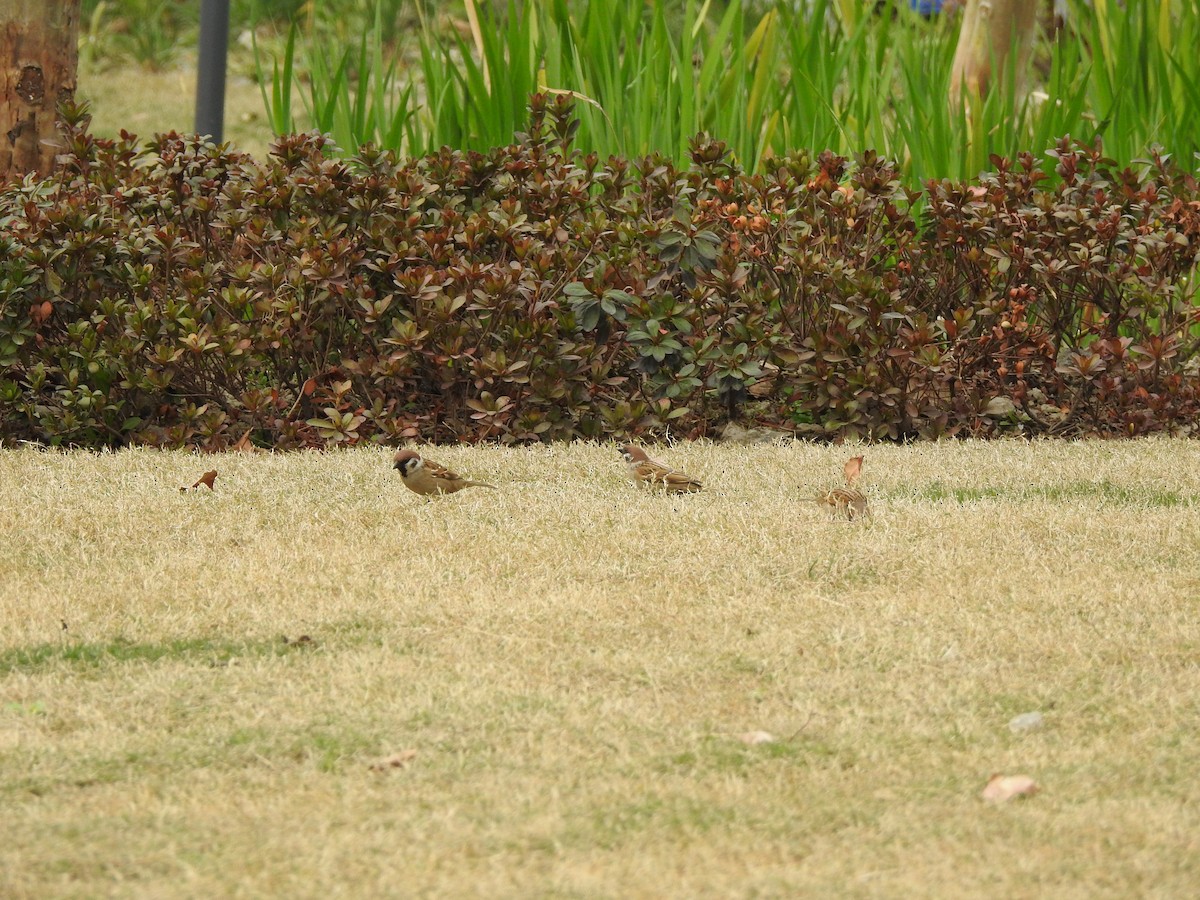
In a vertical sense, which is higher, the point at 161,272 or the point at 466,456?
the point at 161,272

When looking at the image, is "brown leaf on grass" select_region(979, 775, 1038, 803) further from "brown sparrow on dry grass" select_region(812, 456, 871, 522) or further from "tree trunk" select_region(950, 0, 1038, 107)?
"tree trunk" select_region(950, 0, 1038, 107)

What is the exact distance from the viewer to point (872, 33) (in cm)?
918

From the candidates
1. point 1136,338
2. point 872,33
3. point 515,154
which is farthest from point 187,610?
point 872,33

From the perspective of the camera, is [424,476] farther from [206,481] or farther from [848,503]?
[848,503]

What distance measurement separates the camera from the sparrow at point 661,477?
576cm

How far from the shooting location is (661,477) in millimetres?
5797

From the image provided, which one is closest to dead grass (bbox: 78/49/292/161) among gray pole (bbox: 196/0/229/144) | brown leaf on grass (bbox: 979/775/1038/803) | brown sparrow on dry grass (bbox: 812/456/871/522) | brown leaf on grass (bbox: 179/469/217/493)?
gray pole (bbox: 196/0/229/144)

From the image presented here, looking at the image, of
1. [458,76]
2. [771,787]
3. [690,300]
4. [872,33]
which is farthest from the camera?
[872,33]

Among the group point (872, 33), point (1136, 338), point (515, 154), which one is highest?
point (872, 33)

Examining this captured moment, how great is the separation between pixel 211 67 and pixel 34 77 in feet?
3.92

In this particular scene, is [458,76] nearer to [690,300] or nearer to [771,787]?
[690,300]

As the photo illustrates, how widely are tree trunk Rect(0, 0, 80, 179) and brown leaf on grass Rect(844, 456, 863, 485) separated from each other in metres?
4.24

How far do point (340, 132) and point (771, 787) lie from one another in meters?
6.18

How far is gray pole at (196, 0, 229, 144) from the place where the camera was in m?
8.73
